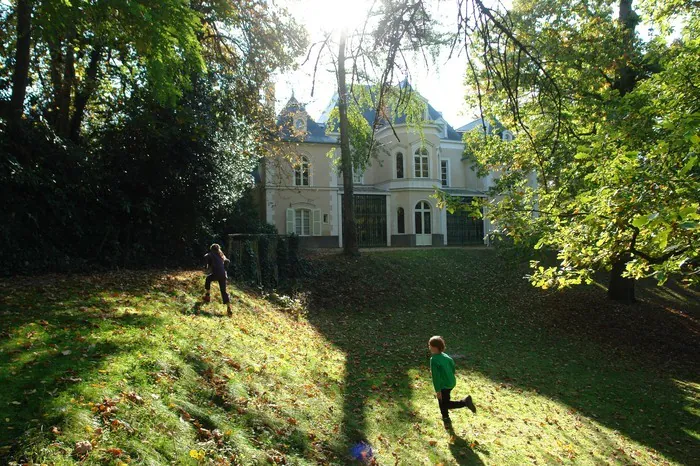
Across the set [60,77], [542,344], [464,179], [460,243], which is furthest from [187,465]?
[464,179]

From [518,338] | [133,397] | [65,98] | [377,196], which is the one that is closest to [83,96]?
[65,98]

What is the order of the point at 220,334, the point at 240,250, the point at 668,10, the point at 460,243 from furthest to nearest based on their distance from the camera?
the point at 460,243 → the point at 240,250 → the point at 668,10 → the point at 220,334

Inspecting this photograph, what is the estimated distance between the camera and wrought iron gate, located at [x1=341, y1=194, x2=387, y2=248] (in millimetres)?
30703

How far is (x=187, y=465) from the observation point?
379 cm

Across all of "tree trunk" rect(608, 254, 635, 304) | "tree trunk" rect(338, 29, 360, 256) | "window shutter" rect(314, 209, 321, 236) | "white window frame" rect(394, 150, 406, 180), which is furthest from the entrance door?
"tree trunk" rect(608, 254, 635, 304)

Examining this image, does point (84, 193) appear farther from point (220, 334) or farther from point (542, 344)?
point (542, 344)

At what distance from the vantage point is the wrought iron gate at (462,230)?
3353 centimetres

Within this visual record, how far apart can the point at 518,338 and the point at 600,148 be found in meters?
8.79

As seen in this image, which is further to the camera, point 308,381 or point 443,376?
point 308,381

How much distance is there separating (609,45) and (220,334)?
1355 cm

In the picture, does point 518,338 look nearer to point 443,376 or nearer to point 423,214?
point 443,376

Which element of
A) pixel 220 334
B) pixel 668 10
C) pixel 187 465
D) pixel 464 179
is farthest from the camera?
pixel 464 179

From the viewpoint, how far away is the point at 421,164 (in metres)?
31.7

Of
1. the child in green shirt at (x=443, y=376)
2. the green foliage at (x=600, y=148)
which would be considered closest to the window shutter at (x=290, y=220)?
the green foliage at (x=600, y=148)
